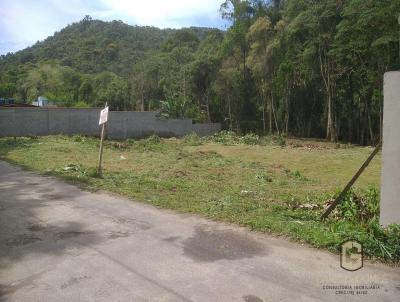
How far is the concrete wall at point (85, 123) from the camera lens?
23828mm

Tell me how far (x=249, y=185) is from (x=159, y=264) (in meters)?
6.08

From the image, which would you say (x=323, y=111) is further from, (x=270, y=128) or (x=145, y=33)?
(x=145, y=33)

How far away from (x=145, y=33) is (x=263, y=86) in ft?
232

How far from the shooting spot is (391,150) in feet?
16.7

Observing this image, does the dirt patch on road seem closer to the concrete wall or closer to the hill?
the concrete wall

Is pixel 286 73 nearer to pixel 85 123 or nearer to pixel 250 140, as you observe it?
pixel 250 140

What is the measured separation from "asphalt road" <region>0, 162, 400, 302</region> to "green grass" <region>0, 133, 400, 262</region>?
0.46 m

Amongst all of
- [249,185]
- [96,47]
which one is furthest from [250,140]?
[96,47]

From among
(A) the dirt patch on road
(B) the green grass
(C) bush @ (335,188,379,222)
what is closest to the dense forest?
(B) the green grass

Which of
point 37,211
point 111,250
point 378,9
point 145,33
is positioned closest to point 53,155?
point 37,211

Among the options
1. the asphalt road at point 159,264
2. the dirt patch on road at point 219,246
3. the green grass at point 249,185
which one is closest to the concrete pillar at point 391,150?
the green grass at point 249,185

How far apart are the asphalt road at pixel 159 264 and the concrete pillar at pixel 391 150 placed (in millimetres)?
1027

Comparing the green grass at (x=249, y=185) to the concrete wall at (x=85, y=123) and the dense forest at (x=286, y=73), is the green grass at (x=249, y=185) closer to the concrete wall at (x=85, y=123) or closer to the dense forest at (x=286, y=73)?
the concrete wall at (x=85, y=123)

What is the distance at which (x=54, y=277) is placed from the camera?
4.32m
